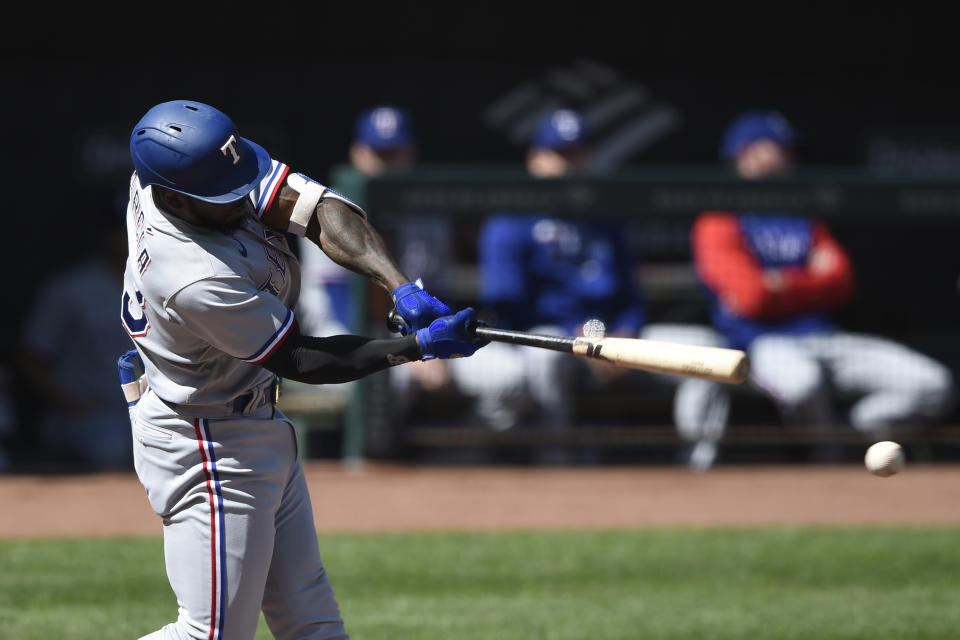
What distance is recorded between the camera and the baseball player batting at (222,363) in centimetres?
247

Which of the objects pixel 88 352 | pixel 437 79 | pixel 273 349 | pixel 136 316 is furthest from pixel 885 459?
pixel 437 79

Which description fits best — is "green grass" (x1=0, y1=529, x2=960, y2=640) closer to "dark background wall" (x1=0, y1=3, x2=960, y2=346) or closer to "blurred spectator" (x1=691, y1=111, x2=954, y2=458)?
"blurred spectator" (x1=691, y1=111, x2=954, y2=458)

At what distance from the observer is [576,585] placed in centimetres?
438

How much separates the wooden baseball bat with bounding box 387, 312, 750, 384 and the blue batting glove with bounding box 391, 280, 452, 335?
64 mm

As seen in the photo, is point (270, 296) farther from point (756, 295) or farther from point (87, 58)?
point (87, 58)

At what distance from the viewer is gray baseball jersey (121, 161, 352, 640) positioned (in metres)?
2.47

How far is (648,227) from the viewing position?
7.26 meters

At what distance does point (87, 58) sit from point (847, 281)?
4333 millimetres

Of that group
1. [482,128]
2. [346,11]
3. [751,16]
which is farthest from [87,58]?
[751,16]

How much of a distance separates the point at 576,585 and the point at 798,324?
2.32 metres

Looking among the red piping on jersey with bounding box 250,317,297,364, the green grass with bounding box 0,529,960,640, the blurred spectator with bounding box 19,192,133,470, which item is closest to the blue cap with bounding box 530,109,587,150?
the green grass with bounding box 0,529,960,640

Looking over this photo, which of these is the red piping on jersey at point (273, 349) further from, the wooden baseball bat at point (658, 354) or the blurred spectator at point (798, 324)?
the blurred spectator at point (798, 324)

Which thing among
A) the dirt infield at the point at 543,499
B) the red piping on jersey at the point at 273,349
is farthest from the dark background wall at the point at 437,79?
the red piping on jersey at the point at 273,349

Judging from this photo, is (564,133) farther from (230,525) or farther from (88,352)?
(230,525)
